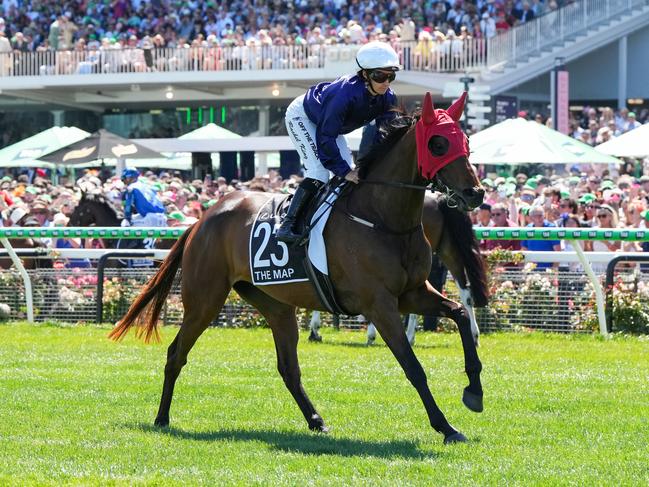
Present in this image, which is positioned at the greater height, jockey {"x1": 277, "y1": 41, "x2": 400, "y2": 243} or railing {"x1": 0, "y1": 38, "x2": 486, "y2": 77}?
railing {"x1": 0, "y1": 38, "x2": 486, "y2": 77}

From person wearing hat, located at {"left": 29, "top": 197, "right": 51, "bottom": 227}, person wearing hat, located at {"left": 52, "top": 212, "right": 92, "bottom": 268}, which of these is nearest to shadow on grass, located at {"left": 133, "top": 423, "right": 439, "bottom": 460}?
person wearing hat, located at {"left": 52, "top": 212, "right": 92, "bottom": 268}

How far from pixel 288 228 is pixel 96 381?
99.9 inches

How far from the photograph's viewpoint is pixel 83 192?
52.1ft

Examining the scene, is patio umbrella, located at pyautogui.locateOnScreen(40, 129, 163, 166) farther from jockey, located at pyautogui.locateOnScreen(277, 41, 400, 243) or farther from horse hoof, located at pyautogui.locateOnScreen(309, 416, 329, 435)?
horse hoof, located at pyautogui.locateOnScreen(309, 416, 329, 435)

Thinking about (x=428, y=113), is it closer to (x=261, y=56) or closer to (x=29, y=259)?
(x=29, y=259)

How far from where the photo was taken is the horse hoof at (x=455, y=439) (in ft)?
20.6

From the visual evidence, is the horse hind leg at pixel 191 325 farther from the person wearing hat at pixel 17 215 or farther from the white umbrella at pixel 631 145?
the white umbrella at pixel 631 145

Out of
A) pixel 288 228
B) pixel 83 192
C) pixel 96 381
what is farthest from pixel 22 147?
pixel 288 228

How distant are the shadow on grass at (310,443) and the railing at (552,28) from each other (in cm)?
2419

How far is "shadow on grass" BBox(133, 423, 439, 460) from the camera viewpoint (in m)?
6.12

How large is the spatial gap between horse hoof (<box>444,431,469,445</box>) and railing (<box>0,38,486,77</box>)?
959 inches

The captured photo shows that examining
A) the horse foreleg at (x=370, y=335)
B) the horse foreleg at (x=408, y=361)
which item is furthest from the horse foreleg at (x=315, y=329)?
the horse foreleg at (x=408, y=361)

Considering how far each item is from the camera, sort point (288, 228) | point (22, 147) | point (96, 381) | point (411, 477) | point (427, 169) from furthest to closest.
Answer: point (22, 147)
point (96, 381)
point (288, 228)
point (427, 169)
point (411, 477)

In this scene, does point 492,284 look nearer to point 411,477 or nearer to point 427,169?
point 427,169
